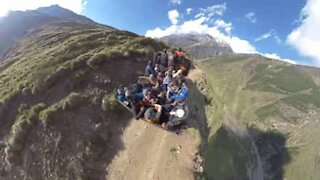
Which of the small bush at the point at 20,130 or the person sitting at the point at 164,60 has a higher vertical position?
the person sitting at the point at 164,60

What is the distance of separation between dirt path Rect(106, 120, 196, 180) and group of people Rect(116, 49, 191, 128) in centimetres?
287

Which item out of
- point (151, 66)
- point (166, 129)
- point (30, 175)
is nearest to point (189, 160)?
point (166, 129)

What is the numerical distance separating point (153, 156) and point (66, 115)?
10.5 meters

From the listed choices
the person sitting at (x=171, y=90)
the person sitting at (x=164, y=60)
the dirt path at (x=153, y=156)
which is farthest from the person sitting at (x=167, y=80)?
the dirt path at (x=153, y=156)

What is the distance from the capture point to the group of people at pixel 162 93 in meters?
31.7

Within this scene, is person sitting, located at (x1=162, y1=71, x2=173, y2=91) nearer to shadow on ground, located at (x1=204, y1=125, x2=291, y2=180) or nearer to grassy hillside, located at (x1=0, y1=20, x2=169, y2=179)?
grassy hillside, located at (x1=0, y1=20, x2=169, y2=179)

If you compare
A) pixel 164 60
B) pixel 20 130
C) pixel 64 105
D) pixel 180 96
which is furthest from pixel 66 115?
pixel 180 96

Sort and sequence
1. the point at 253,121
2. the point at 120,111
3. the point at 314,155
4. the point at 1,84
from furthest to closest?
1. the point at 253,121
2. the point at 314,155
3. the point at 1,84
4. the point at 120,111

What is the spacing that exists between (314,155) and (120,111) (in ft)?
418

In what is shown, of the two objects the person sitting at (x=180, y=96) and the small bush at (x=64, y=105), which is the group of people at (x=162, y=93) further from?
the small bush at (x=64, y=105)

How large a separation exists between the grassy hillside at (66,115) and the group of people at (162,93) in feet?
15.3

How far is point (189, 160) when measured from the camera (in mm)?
34094

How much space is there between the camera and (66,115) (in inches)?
1587

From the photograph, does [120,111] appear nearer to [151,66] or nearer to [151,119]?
[151,66]
